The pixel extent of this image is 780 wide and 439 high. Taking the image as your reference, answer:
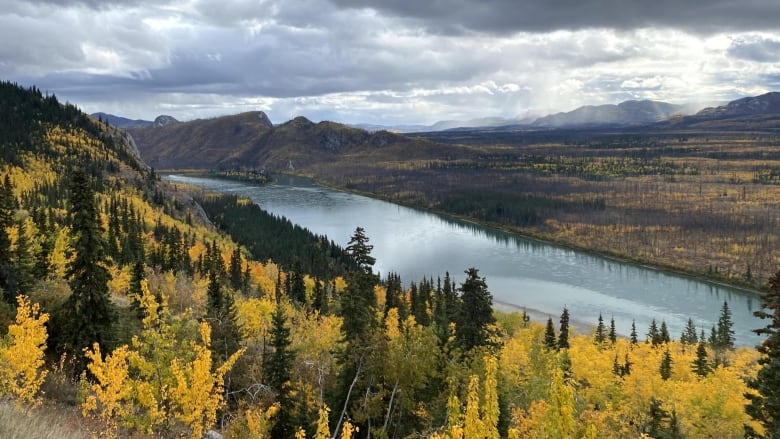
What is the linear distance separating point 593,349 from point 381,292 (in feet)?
141

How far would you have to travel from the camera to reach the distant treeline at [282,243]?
12494cm

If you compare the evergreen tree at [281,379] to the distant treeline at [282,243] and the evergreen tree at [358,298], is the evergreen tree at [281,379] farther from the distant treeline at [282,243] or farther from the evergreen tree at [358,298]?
the distant treeline at [282,243]

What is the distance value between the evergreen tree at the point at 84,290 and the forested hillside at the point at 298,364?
3.1 inches

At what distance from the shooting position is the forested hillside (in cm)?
1708

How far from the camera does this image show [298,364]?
36.2 metres

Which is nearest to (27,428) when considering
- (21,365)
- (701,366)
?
(21,365)

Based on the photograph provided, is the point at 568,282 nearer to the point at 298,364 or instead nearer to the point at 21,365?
the point at 298,364

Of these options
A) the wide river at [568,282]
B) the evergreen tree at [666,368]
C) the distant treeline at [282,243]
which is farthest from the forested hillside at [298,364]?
the distant treeline at [282,243]

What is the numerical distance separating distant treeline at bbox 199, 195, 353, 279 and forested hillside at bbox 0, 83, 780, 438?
121 ft

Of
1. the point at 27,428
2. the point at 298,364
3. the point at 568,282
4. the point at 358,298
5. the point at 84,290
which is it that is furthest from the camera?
the point at 568,282

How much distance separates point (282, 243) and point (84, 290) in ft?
394

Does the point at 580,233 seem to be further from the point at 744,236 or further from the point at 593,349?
the point at 593,349

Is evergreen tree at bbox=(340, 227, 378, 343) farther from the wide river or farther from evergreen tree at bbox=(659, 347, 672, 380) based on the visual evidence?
the wide river

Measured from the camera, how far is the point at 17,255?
3697 cm
